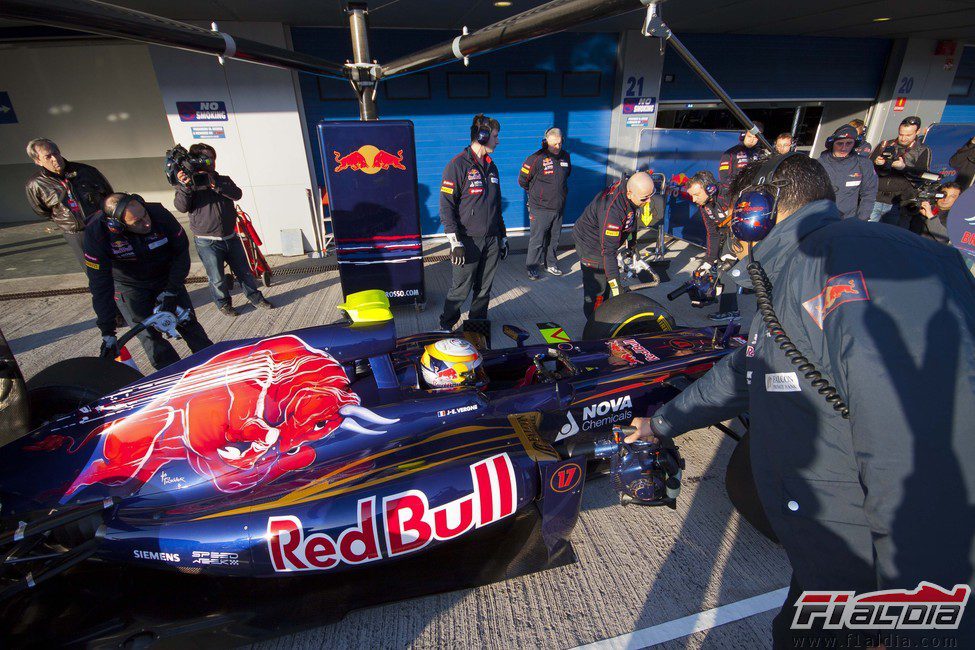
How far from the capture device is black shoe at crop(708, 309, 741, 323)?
411 cm

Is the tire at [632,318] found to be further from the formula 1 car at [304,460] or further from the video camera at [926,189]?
the video camera at [926,189]

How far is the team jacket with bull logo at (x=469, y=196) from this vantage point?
4.34m

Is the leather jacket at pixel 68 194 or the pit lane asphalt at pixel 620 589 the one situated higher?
the leather jacket at pixel 68 194

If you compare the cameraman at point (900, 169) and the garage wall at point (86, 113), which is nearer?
the cameraman at point (900, 169)

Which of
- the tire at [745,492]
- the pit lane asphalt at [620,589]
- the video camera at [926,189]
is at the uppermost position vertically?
the video camera at [926,189]

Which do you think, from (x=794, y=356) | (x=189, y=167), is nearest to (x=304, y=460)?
(x=794, y=356)

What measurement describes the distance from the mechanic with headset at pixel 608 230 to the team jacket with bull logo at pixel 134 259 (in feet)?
10.8

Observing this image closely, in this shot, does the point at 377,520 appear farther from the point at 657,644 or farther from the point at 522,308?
the point at 522,308

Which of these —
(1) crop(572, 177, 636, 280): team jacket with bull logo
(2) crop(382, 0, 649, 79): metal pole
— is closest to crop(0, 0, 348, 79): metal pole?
(2) crop(382, 0, 649, 79): metal pole

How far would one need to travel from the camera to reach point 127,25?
1.88 m

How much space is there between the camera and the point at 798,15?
681 centimetres

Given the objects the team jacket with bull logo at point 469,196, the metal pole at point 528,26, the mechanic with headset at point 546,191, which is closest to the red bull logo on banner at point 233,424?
the metal pole at point 528,26

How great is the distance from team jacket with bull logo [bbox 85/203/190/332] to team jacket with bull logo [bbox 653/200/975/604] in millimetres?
3867

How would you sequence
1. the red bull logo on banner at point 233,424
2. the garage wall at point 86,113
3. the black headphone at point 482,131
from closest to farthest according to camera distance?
the red bull logo on banner at point 233,424 < the black headphone at point 482,131 < the garage wall at point 86,113
